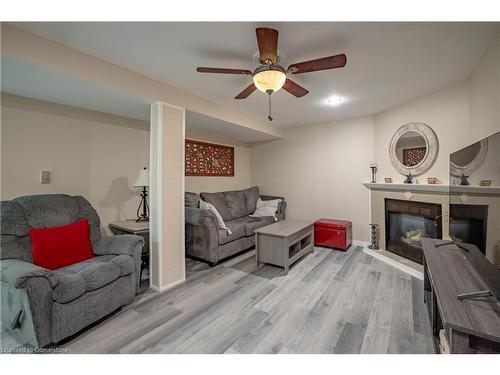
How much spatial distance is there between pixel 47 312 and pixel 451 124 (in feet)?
14.2

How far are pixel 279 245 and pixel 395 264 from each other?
165cm

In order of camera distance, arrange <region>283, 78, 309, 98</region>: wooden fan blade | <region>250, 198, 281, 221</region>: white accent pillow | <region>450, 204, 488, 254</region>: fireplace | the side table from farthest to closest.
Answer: <region>250, 198, 281, 221</region>: white accent pillow
the side table
<region>283, 78, 309, 98</region>: wooden fan blade
<region>450, 204, 488, 254</region>: fireplace

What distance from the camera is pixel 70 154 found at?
2.48m

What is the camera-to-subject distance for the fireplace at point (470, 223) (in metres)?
1.27

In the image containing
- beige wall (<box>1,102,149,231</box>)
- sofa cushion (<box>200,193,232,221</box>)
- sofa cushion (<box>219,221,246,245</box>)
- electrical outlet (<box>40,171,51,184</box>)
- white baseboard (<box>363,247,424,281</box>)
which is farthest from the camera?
sofa cushion (<box>200,193,232,221</box>)

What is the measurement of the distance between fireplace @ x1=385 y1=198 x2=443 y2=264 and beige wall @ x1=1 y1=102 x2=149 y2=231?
3.86 meters

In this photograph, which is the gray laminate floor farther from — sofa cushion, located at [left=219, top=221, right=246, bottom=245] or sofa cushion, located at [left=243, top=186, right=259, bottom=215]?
sofa cushion, located at [left=243, top=186, right=259, bottom=215]

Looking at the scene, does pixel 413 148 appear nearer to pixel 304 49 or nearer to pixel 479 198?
pixel 479 198

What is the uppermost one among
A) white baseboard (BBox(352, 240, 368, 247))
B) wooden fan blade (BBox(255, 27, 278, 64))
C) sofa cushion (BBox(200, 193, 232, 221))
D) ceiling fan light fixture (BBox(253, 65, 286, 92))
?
wooden fan blade (BBox(255, 27, 278, 64))

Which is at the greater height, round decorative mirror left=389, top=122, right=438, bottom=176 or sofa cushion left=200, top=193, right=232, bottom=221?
round decorative mirror left=389, top=122, right=438, bottom=176

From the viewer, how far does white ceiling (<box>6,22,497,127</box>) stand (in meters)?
1.51

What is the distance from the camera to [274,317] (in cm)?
187

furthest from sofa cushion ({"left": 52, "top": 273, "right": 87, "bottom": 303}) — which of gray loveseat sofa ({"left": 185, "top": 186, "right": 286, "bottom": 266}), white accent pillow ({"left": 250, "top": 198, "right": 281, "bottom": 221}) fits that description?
white accent pillow ({"left": 250, "top": 198, "right": 281, "bottom": 221})
